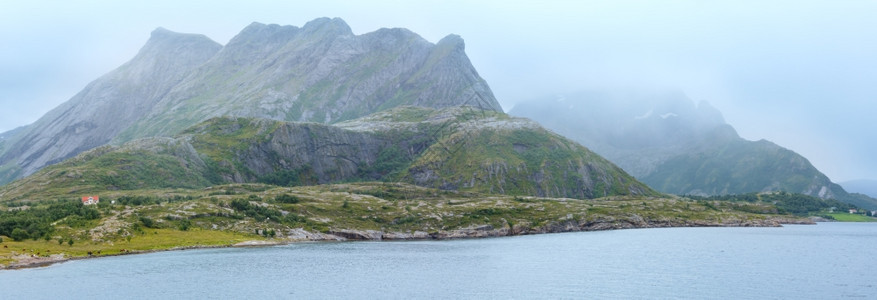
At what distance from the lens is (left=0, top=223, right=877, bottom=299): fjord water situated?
78625 millimetres

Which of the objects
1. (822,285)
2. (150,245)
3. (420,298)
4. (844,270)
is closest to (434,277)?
(420,298)

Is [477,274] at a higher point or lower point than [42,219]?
lower

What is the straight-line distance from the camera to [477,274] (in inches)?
3863

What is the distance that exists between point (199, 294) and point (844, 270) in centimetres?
10188

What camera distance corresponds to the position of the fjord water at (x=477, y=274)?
258 feet

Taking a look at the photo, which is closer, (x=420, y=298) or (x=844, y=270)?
(x=420, y=298)

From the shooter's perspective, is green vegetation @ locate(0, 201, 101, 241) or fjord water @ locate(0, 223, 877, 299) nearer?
fjord water @ locate(0, 223, 877, 299)

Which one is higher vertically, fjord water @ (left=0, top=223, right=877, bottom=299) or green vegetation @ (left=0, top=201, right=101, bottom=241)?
green vegetation @ (left=0, top=201, right=101, bottom=241)

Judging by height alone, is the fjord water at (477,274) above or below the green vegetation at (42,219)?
below

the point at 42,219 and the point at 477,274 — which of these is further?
the point at 42,219

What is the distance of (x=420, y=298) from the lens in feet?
248

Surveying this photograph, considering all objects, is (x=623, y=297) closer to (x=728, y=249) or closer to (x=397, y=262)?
(x=397, y=262)

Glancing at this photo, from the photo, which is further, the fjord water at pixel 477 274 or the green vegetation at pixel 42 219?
the green vegetation at pixel 42 219

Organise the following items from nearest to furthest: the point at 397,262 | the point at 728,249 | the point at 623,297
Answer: the point at 623,297 < the point at 397,262 < the point at 728,249
